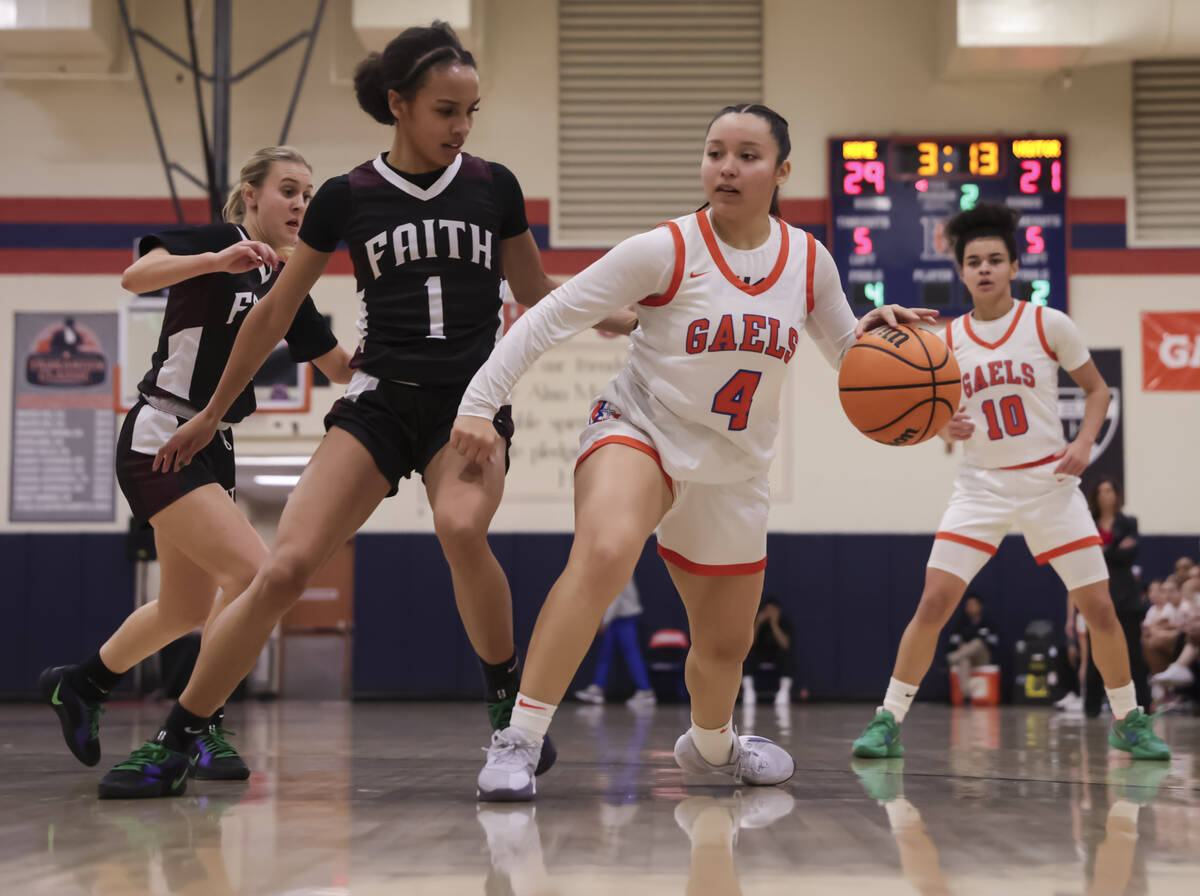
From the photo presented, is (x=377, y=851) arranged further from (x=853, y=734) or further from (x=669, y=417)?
(x=853, y=734)

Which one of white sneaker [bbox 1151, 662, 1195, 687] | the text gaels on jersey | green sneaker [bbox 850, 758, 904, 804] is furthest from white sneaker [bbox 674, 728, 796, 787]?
white sneaker [bbox 1151, 662, 1195, 687]

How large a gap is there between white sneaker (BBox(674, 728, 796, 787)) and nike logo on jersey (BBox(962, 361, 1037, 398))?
2.02 m

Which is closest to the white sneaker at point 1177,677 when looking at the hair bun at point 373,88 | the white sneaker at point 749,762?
the white sneaker at point 749,762

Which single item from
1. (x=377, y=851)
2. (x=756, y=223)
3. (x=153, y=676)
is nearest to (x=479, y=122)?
(x=153, y=676)

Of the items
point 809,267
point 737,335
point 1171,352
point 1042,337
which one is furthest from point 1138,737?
point 1171,352

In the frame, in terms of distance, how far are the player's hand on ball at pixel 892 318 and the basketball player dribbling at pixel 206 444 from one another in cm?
153

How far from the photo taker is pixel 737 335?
124 inches

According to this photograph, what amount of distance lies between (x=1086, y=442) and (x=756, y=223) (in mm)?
2216

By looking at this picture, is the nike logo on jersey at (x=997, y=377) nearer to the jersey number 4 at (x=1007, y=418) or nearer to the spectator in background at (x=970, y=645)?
the jersey number 4 at (x=1007, y=418)

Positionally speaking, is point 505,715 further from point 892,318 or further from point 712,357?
point 892,318

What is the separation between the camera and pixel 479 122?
11.7 metres

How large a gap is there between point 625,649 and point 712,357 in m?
7.90

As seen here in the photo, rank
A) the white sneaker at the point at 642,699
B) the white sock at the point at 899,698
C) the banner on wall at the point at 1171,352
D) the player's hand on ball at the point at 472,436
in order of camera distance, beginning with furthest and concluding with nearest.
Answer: the banner on wall at the point at 1171,352
the white sneaker at the point at 642,699
the white sock at the point at 899,698
the player's hand on ball at the point at 472,436

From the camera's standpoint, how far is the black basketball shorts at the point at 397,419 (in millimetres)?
3254
